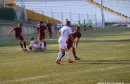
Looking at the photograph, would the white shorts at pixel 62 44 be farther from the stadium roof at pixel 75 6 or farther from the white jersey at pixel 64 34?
the stadium roof at pixel 75 6

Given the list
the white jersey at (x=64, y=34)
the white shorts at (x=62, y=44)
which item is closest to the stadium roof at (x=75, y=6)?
the white jersey at (x=64, y=34)

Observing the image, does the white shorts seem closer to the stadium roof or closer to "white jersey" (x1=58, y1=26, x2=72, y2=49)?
"white jersey" (x1=58, y1=26, x2=72, y2=49)

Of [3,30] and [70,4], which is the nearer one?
[3,30]

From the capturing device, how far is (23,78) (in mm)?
13906

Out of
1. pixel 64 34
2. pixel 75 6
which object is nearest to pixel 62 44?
pixel 64 34

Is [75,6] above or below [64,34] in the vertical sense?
above

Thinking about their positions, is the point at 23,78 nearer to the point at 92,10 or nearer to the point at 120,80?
the point at 120,80

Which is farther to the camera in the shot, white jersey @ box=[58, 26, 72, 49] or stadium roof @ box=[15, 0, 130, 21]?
stadium roof @ box=[15, 0, 130, 21]

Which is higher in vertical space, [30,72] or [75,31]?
[75,31]

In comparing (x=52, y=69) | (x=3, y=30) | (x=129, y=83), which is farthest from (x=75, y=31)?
(x=3, y=30)

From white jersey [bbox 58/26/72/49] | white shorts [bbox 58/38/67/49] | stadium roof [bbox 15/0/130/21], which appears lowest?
white shorts [bbox 58/38/67/49]

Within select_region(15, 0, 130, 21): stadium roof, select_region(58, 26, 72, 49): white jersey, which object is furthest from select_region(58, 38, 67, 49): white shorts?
select_region(15, 0, 130, 21): stadium roof

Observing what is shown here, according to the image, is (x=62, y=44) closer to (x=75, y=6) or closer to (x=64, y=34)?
(x=64, y=34)

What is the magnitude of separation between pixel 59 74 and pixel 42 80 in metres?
1.34
